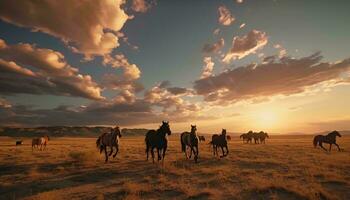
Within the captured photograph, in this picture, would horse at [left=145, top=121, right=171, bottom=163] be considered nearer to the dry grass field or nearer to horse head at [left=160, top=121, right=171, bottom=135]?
horse head at [left=160, top=121, right=171, bottom=135]

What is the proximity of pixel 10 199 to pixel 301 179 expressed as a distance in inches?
541

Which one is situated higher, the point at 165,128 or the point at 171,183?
the point at 165,128

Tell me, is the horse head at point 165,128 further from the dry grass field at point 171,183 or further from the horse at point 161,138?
the dry grass field at point 171,183

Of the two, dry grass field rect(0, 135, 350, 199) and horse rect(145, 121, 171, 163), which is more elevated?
horse rect(145, 121, 171, 163)

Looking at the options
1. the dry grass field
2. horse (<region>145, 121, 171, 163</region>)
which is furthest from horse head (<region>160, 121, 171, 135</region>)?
the dry grass field

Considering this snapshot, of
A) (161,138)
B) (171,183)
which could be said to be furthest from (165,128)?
(171,183)

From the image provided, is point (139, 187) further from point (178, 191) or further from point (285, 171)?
point (285, 171)

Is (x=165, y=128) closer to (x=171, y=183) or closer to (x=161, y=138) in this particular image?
(x=161, y=138)

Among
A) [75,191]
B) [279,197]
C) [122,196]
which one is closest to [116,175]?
[75,191]

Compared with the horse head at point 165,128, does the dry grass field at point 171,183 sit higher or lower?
lower

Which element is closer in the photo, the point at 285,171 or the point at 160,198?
the point at 160,198

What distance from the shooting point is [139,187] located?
11.9 meters

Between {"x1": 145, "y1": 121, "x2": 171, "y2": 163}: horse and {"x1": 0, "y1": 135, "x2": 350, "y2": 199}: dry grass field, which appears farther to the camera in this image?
{"x1": 145, "y1": 121, "x2": 171, "y2": 163}: horse

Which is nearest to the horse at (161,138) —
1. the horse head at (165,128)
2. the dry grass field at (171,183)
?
the horse head at (165,128)
